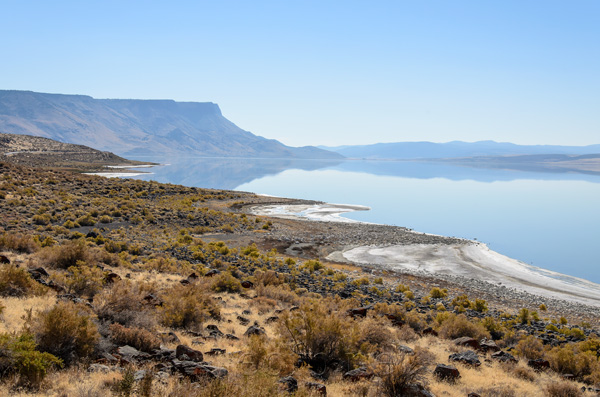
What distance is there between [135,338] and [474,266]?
76.5ft

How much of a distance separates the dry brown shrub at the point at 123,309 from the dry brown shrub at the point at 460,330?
8216mm

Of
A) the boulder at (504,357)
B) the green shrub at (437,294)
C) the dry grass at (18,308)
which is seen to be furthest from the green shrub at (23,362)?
the green shrub at (437,294)

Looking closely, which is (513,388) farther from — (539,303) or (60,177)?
(60,177)

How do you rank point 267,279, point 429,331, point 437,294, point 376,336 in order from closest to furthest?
point 376,336 → point 429,331 → point 267,279 → point 437,294

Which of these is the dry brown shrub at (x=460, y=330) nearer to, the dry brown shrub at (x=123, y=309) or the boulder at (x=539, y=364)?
the boulder at (x=539, y=364)

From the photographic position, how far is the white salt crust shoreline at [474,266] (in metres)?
22.3

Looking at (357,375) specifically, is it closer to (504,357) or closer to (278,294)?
(504,357)

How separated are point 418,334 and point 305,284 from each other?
6189 mm

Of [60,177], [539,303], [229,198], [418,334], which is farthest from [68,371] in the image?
[229,198]

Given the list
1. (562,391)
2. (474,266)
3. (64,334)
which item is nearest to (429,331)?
(562,391)

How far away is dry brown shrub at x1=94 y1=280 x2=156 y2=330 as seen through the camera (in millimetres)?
8516

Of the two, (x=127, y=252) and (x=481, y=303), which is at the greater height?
(x=127, y=252)

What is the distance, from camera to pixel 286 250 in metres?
27.4

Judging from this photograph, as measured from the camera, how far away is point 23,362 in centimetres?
564
